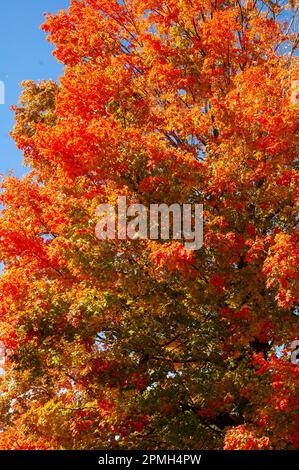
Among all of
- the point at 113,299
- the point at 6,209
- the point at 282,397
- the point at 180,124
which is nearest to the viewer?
the point at 282,397

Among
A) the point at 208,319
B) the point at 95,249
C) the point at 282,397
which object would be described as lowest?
the point at 282,397

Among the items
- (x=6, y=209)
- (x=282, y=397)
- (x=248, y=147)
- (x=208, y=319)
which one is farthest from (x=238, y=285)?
(x=6, y=209)

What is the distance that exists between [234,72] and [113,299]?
9765 mm

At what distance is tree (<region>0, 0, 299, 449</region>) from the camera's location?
11.1 m

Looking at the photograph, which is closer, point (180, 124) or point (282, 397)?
point (282, 397)

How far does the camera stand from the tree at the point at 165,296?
11.1 m

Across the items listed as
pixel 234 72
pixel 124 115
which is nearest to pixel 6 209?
pixel 124 115

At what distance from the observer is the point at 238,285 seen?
12.0 metres

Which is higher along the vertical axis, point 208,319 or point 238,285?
point 238,285

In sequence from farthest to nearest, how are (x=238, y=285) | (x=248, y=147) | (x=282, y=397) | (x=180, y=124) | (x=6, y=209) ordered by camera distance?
(x=6, y=209), (x=180, y=124), (x=248, y=147), (x=238, y=285), (x=282, y=397)

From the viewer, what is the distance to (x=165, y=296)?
11727 mm

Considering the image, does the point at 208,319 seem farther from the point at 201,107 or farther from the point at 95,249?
the point at 201,107
